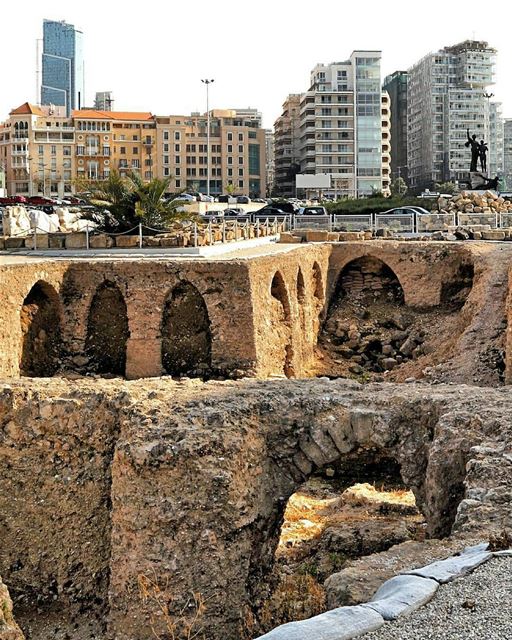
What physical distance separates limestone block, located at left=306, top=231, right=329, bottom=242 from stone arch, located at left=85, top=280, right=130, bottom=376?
12246 millimetres

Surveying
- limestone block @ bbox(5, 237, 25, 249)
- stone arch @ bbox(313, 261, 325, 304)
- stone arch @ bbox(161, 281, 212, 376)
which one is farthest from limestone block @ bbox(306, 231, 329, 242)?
stone arch @ bbox(161, 281, 212, 376)

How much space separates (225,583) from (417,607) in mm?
4025

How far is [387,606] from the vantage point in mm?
6133

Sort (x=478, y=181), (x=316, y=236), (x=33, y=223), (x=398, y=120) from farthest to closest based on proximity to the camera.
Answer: (x=398, y=120)
(x=478, y=181)
(x=316, y=236)
(x=33, y=223)

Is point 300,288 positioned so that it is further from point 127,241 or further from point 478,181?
point 478,181

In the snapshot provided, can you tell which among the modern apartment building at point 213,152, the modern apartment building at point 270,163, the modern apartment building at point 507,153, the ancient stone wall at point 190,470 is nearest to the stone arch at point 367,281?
the ancient stone wall at point 190,470

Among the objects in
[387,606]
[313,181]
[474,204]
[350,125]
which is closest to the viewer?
[387,606]

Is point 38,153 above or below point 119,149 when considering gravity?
below

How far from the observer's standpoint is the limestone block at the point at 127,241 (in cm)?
2464

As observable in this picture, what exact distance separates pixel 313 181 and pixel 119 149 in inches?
864

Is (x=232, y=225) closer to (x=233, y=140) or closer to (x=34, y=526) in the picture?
(x=34, y=526)

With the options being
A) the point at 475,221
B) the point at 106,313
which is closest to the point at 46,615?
the point at 106,313

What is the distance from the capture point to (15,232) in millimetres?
26625

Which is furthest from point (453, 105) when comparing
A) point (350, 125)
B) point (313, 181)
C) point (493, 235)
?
point (493, 235)
